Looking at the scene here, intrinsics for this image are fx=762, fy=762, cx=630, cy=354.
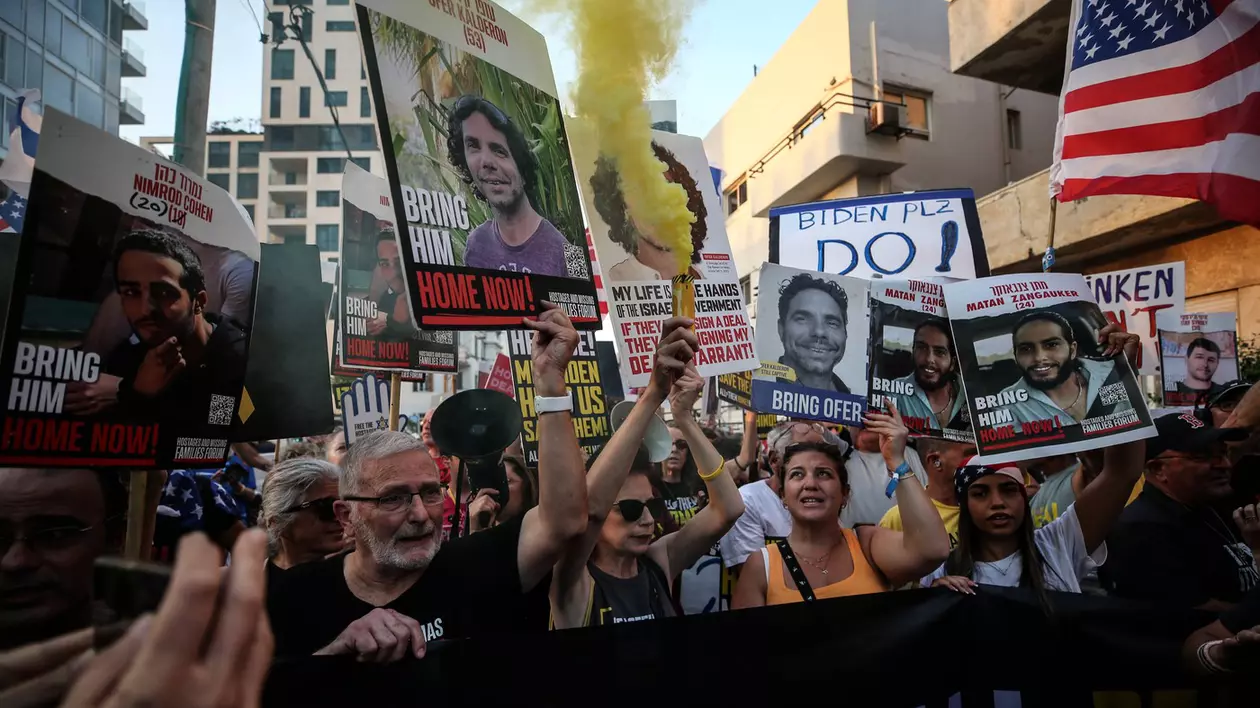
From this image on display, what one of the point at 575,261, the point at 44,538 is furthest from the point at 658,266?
the point at 44,538

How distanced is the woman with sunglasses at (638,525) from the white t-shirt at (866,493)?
1615 millimetres

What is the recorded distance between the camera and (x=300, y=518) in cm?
287

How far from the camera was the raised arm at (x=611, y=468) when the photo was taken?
2512 millimetres

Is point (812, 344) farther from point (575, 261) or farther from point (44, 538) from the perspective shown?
point (44, 538)

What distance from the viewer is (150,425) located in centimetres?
199

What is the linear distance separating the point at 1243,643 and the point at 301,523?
3.13 meters

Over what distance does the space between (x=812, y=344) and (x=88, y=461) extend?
8.96 ft

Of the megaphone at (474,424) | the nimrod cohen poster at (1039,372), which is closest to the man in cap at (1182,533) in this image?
the nimrod cohen poster at (1039,372)

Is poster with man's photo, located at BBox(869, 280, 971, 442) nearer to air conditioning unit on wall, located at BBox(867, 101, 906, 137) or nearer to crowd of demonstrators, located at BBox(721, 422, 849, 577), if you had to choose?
crowd of demonstrators, located at BBox(721, 422, 849, 577)

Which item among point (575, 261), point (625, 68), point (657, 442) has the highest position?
point (625, 68)

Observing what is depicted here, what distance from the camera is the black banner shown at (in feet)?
6.23

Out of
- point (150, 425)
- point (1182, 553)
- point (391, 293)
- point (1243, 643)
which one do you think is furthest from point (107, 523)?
point (1182, 553)

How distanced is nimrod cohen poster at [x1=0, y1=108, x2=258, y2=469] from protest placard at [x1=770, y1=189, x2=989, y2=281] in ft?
9.25

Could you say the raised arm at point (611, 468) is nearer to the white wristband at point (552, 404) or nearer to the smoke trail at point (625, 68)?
the white wristband at point (552, 404)
